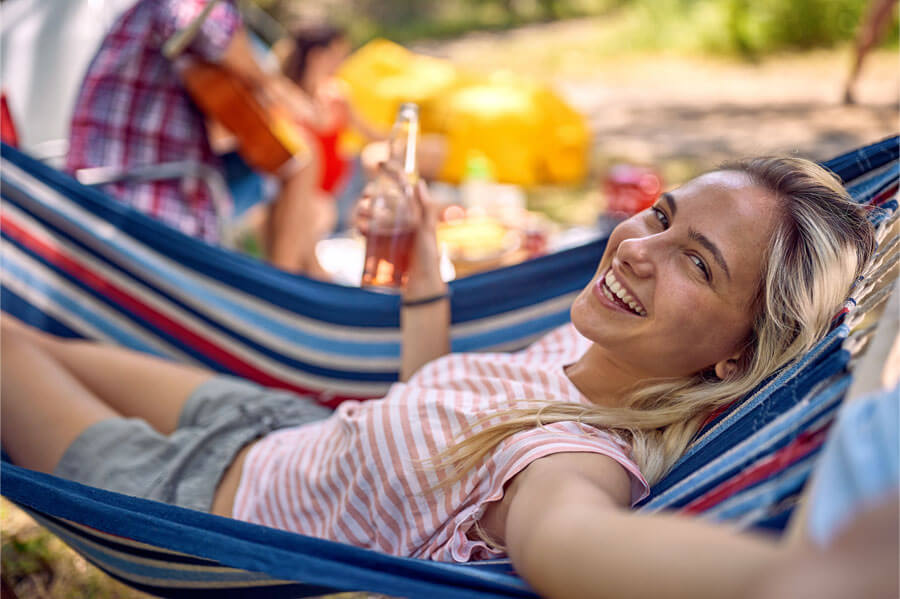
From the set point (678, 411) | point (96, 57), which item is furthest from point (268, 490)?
point (96, 57)

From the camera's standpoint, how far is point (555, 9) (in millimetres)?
12344

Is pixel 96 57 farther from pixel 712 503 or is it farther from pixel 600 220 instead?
pixel 712 503

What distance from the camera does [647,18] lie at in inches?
396

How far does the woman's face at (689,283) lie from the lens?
3.94 feet

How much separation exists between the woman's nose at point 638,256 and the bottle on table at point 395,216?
2.00 ft

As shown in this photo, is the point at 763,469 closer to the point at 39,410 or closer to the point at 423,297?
the point at 423,297

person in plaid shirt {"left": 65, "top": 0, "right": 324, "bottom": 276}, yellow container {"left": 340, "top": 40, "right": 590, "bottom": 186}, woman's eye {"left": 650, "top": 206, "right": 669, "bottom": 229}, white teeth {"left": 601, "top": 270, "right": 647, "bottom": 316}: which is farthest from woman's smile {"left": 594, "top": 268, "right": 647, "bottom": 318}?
yellow container {"left": 340, "top": 40, "right": 590, "bottom": 186}

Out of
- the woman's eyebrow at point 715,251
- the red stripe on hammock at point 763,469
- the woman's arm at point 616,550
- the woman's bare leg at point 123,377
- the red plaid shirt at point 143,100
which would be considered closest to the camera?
the woman's arm at point 616,550

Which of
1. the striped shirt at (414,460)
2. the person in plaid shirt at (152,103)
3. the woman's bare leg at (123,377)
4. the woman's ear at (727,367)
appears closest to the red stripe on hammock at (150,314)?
the woman's bare leg at (123,377)

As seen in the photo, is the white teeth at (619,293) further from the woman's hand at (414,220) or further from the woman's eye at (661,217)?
the woman's hand at (414,220)

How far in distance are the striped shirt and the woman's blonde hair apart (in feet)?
0.10

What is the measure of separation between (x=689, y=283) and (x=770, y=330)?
14cm

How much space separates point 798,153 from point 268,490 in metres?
1.05

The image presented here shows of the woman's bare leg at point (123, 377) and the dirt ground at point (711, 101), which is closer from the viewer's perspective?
the woman's bare leg at point (123, 377)
